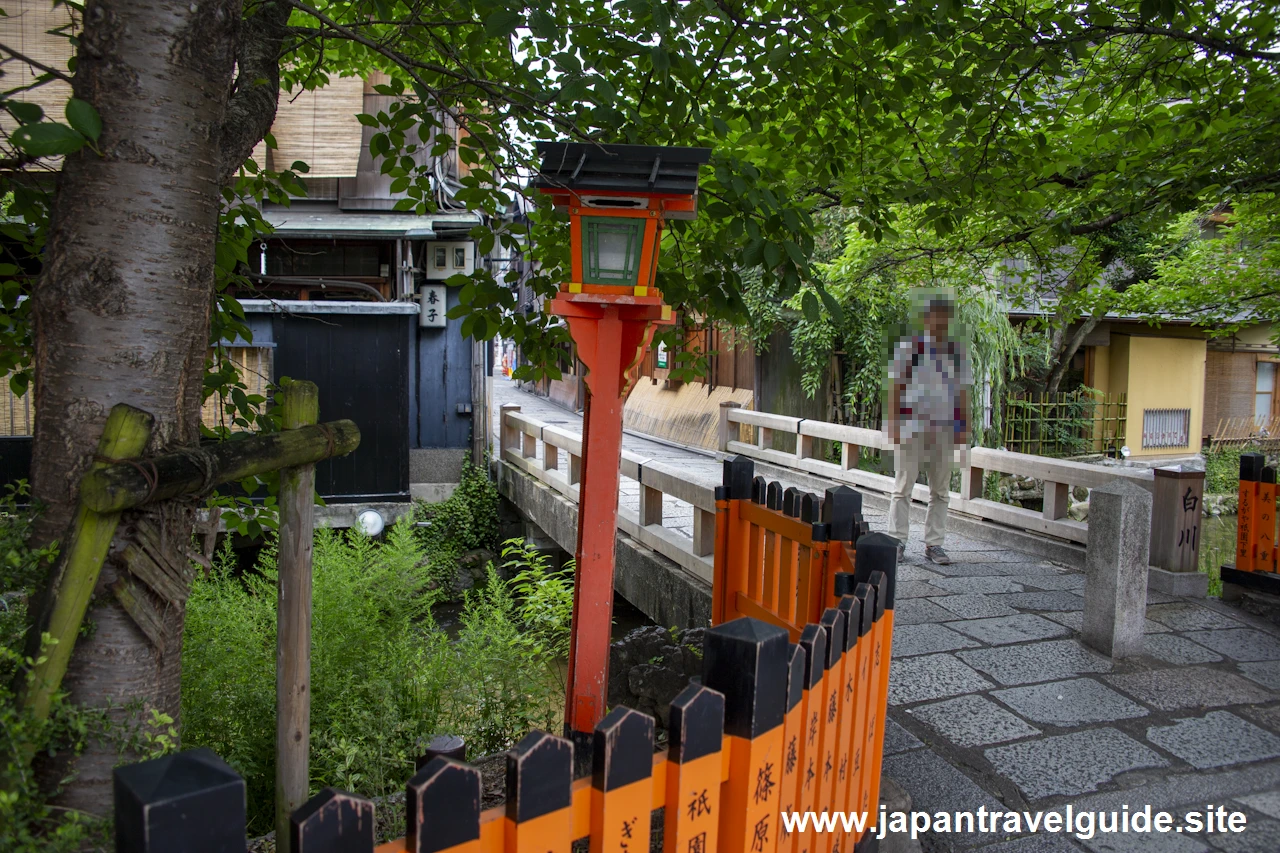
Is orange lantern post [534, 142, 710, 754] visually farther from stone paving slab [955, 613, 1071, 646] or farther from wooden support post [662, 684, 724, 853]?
stone paving slab [955, 613, 1071, 646]

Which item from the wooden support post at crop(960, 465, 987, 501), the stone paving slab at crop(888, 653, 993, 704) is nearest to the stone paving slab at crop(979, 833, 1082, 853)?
the stone paving slab at crop(888, 653, 993, 704)

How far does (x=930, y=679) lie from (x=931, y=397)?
2351 mm

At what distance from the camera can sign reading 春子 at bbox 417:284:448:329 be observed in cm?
1295

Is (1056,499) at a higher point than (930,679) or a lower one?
higher

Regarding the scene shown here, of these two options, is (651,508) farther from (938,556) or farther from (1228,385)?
(1228,385)

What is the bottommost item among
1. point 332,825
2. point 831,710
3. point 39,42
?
point 831,710

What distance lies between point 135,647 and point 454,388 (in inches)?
444

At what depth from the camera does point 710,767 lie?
5.14 feet

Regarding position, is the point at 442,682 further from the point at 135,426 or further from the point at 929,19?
the point at 929,19

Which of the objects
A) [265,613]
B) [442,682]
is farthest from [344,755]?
[265,613]

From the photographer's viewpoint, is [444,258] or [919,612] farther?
[444,258]

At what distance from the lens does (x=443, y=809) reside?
118 cm

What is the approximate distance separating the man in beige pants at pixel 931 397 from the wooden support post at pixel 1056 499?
49.2 inches

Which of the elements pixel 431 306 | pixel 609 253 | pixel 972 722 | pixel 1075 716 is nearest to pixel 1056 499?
pixel 1075 716
